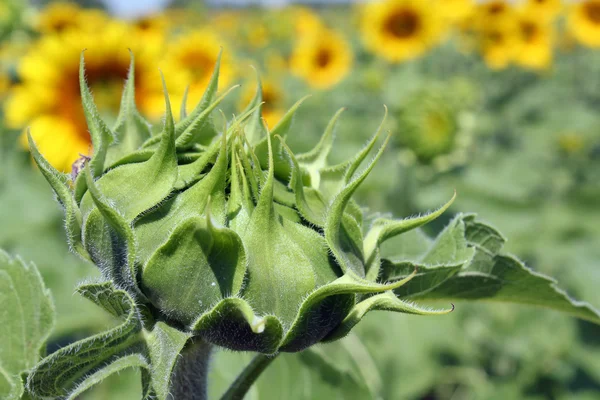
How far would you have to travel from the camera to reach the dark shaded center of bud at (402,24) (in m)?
4.66

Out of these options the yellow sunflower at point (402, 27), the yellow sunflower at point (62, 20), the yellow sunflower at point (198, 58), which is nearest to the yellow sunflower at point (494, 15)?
the yellow sunflower at point (402, 27)

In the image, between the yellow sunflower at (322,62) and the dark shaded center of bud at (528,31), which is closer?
the dark shaded center of bud at (528,31)

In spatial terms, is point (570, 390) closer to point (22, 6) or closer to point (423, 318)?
point (423, 318)

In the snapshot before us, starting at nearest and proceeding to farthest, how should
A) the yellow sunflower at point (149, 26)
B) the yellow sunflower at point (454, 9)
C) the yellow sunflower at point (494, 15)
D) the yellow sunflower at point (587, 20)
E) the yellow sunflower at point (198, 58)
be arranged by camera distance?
1. the yellow sunflower at point (198, 58)
2. the yellow sunflower at point (149, 26)
3. the yellow sunflower at point (454, 9)
4. the yellow sunflower at point (494, 15)
5. the yellow sunflower at point (587, 20)

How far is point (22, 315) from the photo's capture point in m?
1.10

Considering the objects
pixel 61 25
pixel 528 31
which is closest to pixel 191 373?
pixel 61 25

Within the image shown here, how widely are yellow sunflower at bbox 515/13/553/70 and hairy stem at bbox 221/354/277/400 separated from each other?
175 inches

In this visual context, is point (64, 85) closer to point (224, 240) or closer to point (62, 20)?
point (62, 20)

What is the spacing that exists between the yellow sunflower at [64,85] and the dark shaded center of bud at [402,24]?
7.05 ft

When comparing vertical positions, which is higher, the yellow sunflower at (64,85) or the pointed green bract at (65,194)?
the pointed green bract at (65,194)

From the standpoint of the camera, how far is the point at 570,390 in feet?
9.34

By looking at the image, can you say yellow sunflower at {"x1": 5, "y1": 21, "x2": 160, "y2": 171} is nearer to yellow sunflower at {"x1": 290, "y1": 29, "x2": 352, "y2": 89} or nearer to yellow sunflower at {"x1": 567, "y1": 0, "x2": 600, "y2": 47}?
yellow sunflower at {"x1": 290, "y1": 29, "x2": 352, "y2": 89}

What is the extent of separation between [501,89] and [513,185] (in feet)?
5.71

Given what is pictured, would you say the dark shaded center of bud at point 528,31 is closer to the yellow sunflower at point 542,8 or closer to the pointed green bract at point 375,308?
the yellow sunflower at point 542,8
